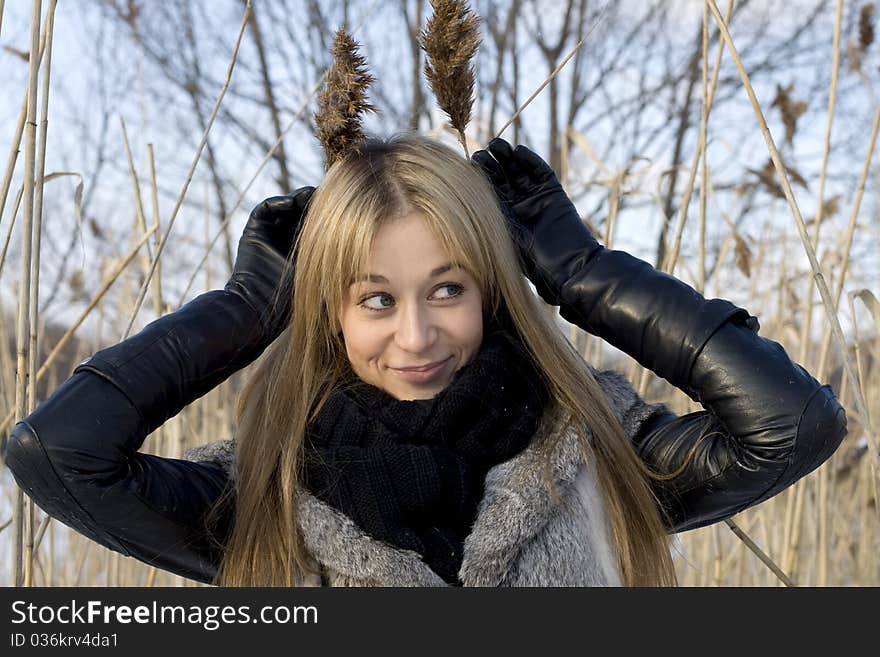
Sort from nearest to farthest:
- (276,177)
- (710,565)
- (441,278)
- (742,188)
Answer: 1. (441,278)
2. (710,565)
3. (742,188)
4. (276,177)

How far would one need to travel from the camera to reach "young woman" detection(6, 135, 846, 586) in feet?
3.54

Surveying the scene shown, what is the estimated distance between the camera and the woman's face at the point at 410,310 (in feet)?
3.76

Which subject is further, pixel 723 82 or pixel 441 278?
pixel 723 82

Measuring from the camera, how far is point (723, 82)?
6992 millimetres

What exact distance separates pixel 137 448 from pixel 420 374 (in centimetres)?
36

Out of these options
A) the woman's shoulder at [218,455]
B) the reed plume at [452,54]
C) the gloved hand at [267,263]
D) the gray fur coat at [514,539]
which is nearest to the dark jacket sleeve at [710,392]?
the gray fur coat at [514,539]

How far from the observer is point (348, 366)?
4.16ft

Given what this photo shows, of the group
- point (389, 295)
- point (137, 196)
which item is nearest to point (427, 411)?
point (389, 295)

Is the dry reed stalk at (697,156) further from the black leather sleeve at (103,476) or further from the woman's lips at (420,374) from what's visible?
the black leather sleeve at (103,476)

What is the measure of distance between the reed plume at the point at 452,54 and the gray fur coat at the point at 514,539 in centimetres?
44

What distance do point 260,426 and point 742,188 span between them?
1602 millimetres

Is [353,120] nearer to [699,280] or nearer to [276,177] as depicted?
[699,280]
